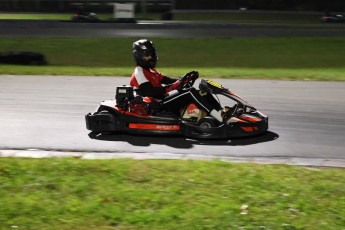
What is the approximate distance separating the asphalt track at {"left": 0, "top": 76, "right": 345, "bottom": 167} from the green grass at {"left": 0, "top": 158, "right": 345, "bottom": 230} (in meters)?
0.98

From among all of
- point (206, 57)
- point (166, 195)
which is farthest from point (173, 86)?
point (206, 57)

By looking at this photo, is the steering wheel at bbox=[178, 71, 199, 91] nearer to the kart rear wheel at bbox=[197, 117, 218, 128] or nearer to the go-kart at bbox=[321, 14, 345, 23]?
the kart rear wheel at bbox=[197, 117, 218, 128]

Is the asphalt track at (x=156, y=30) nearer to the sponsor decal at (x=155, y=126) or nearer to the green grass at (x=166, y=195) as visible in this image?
the sponsor decal at (x=155, y=126)

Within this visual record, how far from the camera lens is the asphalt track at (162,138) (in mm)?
8305

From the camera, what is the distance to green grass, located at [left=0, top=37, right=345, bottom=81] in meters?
16.2

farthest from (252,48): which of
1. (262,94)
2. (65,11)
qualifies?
(65,11)

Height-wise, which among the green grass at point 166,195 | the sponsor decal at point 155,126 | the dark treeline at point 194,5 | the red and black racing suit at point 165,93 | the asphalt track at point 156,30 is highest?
the dark treeline at point 194,5

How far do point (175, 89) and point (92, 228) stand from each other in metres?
3.97

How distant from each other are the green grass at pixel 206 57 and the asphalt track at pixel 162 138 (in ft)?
5.03

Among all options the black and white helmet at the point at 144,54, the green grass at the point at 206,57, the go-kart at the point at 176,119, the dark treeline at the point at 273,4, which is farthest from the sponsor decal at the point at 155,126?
the dark treeline at the point at 273,4

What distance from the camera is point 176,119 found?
8922 millimetres

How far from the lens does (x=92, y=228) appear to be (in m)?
5.34

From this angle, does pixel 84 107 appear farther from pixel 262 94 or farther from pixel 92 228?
pixel 92 228

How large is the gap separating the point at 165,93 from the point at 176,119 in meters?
0.47
